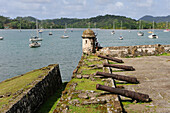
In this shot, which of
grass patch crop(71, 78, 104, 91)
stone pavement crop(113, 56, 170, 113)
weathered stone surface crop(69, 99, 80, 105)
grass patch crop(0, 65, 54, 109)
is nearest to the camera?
stone pavement crop(113, 56, 170, 113)

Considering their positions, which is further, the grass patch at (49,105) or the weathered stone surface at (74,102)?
the grass patch at (49,105)

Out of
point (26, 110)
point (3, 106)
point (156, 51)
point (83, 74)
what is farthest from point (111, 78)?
point (156, 51)

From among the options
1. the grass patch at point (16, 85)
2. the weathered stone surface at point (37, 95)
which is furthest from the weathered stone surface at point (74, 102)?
the grass patch at point (16, 85)

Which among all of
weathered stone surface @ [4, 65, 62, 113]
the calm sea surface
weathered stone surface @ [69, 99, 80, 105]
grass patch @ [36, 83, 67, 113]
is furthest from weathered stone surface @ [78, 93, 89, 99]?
the calm sea surface

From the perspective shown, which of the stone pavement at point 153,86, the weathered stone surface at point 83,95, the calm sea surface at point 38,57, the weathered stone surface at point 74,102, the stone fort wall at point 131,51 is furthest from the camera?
the calm sea surface at point 38,57

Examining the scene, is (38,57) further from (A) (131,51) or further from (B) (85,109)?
(B) (85,109)

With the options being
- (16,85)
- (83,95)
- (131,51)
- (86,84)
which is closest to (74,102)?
(83,95)

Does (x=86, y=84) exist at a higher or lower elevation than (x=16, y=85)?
higher

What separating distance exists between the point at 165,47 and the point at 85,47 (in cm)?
738

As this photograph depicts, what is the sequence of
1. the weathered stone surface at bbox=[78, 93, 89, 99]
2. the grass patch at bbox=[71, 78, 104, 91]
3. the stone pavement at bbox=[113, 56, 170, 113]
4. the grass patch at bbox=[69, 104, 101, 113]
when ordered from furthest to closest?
the grass patch at bbox=[71, 78, 104, 91] → the weathered stone surface at bbox=[78, 93, 89, 99] → the stone pavement at bbox=[113, 56, 170, 113] → the grass patch at bbox=[69, 104, 101, 113]

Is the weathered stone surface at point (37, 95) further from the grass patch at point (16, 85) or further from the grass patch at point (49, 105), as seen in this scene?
the grass patch at point (16, 85)

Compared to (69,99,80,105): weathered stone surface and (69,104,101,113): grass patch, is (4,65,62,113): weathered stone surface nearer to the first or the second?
(69,99,80,105): weathered stone surface

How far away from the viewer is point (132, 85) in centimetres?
983

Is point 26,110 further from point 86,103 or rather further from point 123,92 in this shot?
point 123,92
